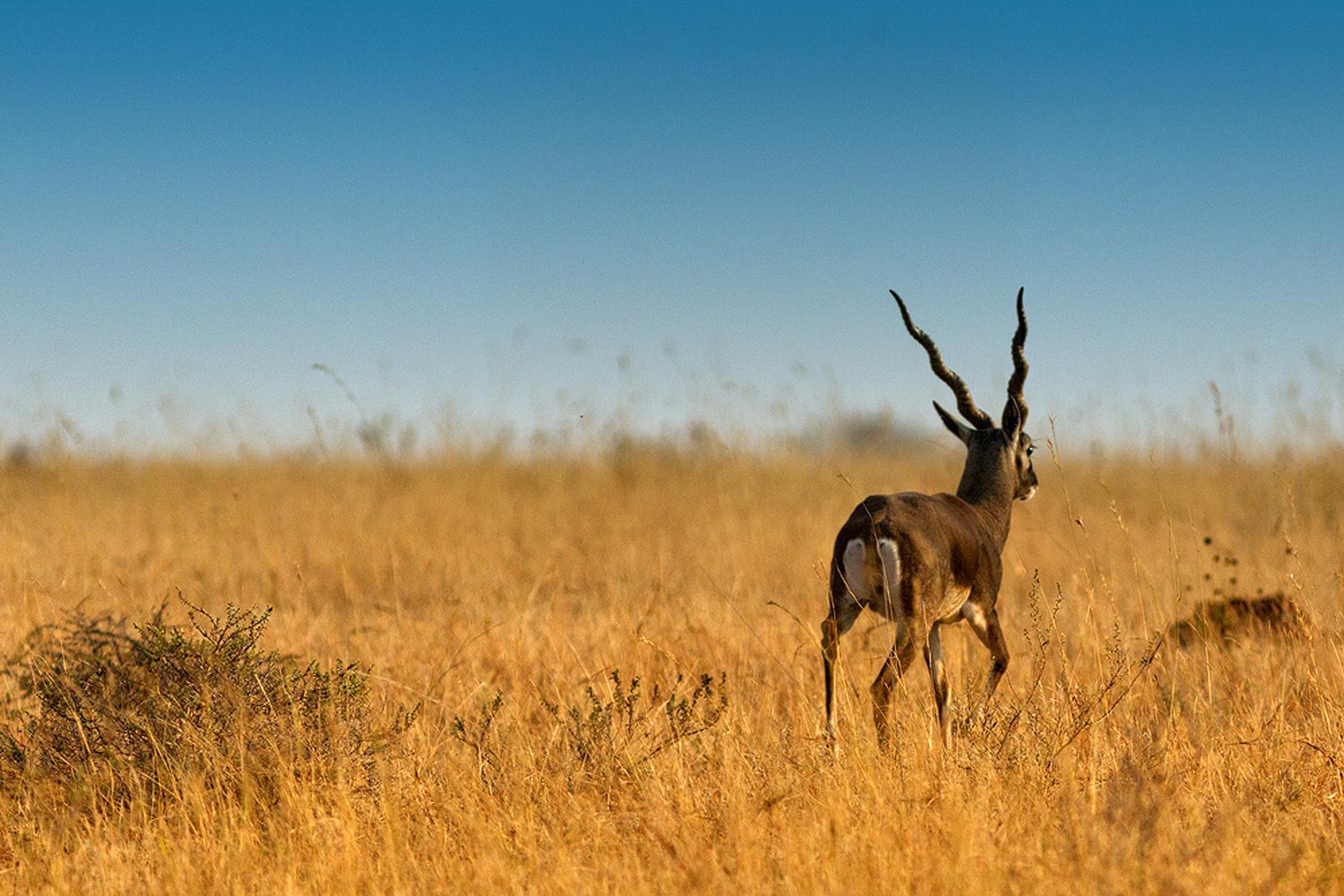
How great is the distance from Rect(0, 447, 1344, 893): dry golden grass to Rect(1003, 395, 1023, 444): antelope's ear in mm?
914

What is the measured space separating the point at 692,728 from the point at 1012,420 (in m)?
2.71

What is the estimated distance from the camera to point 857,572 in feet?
17.8

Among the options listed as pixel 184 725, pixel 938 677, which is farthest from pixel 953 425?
pixel 184 725

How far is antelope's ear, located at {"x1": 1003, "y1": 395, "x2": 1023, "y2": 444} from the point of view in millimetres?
6445

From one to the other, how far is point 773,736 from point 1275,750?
1.99 metres

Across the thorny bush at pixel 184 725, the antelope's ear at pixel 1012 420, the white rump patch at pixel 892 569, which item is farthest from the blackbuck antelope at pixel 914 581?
the thorny bush at pixel 184 725

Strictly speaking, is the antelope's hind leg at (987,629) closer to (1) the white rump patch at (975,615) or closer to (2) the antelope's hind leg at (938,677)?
(1) the white rump patch at (975,615)

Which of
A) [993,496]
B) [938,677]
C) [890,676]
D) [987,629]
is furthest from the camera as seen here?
[993,496]

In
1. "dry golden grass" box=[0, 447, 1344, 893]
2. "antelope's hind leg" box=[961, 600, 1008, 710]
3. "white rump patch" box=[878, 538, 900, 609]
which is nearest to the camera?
"dry golden grass" box=[0, 447, 1344, 893]

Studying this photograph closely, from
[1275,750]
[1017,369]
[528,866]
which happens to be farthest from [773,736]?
[1017,369]

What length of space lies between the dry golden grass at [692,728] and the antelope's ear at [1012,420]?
3.00 feet

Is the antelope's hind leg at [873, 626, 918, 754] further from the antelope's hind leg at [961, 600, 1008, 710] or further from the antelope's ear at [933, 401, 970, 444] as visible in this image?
the antelope's ear at [933, 401, 970, 444]

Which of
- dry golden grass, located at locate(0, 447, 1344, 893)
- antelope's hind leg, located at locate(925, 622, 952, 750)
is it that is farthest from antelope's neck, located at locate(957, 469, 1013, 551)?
antelope's hind leg, located at locate(925, 622, 952, 750)

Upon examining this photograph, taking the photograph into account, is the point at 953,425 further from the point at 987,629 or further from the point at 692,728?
the point at 692,728
